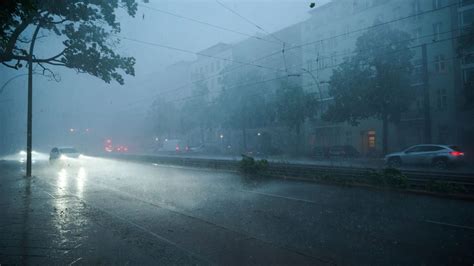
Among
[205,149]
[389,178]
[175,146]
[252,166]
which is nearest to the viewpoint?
[389,178]

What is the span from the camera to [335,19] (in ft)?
141

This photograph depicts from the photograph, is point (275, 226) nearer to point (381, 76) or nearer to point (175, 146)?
point (381, 76)

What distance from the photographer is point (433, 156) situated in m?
20.8

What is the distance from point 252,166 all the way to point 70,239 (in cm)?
1300

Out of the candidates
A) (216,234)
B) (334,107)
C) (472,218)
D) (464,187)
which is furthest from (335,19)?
(216,234)

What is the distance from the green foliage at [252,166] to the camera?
1857 cm

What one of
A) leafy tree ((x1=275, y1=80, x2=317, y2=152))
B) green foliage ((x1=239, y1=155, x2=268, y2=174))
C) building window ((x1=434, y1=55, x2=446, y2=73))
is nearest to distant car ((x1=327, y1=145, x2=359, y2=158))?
leafy tree ((x1=275, y1=80, x2=317, y2=152))

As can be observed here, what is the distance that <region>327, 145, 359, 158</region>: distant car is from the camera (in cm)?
3362

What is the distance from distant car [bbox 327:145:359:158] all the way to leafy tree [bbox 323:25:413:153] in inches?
159

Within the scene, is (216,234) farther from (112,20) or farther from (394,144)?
(394,144)

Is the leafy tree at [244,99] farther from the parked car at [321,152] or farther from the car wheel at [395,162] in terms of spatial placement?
the car wheel at [395,162]

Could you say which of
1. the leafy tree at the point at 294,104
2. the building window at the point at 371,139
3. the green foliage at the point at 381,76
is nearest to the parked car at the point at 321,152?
the leafy tree at the point at 294,104

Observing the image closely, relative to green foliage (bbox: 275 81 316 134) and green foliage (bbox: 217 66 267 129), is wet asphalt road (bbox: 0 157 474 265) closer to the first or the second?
green foliage (bbox: 275 81 316 134)

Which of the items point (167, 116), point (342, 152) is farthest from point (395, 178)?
point (167, 116)
